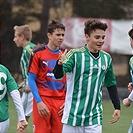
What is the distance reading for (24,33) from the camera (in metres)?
11.4

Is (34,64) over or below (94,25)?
below

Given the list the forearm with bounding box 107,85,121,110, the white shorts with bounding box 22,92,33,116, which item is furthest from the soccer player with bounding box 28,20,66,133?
the white shorts with bounding box 22,92,33,116

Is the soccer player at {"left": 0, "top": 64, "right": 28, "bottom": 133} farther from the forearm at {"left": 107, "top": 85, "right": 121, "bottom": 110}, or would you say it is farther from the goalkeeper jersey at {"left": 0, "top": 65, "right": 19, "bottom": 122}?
the forearm at {"left": 107, "top": 85, "right": 121, "bottom": 110}

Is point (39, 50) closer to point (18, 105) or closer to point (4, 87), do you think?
point (4, 87)

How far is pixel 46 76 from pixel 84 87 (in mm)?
1507

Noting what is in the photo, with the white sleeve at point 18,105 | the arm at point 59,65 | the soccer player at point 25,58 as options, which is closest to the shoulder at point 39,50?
the arm at point 59,65

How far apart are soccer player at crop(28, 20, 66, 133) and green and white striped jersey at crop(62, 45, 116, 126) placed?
1.19 meters

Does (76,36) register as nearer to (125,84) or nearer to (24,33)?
(125,84)

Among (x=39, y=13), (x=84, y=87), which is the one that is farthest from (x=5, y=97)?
(x=39, y=13)

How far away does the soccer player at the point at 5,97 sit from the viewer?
6.73 meters

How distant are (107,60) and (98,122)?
2.46 ft

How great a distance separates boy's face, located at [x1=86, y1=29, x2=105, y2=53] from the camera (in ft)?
23.9

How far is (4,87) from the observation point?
22.6 ft

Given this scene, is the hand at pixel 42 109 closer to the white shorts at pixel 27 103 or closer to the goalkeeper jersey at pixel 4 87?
the goalkeeper jersey at pixel 4 87
